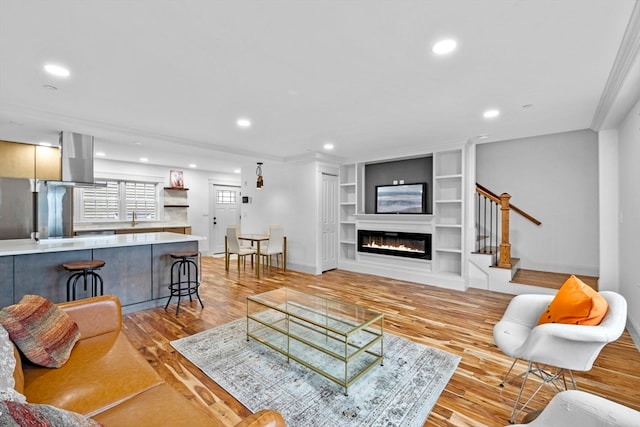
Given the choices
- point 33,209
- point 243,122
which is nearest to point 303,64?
point 243,122

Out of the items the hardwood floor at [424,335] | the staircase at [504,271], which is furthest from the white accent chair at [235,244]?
the staircase at [504,271]

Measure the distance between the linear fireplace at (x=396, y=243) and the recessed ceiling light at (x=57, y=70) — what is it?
5.05 m

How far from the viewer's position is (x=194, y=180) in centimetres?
808

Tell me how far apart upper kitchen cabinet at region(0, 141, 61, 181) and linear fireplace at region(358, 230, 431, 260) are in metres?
5.77

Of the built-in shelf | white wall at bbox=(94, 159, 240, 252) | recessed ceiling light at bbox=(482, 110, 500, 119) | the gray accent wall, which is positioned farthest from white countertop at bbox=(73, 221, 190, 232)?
recessed ceiling light at bbox=(482, 110, 500, 119)

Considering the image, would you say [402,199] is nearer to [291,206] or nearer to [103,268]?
[291,206]

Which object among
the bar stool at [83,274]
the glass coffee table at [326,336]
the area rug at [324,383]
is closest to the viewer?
the area rug at [324,383]

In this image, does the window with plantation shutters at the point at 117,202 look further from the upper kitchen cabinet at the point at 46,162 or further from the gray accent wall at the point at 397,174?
the gray accent wall at the point at 397,174

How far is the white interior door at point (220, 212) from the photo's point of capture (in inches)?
334

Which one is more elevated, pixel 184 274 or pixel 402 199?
pixel 402 199

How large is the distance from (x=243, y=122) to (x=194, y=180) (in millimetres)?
5020

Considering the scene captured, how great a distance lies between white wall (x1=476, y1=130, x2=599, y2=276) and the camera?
459 centimetres

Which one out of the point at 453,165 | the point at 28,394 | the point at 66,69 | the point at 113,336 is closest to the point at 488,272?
the point at 453,165

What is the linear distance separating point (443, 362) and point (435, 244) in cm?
293
